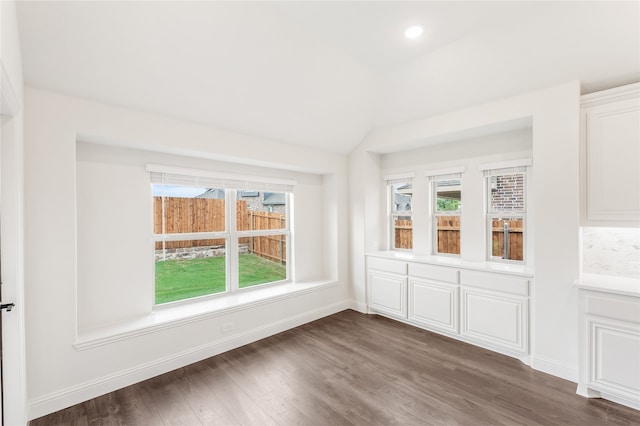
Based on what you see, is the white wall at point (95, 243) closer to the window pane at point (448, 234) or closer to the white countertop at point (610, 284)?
the window pane at point (448, 234)

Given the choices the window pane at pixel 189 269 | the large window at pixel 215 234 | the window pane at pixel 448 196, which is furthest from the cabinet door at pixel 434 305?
the window pane at pixel 189 269

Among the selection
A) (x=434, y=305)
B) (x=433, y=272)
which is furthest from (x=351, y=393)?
(x=433, y=272)

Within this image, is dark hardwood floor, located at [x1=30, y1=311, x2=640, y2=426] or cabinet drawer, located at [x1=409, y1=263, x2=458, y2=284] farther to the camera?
cabinet drawer, located at [x1=409, y1=263, x2=458, y2=284]

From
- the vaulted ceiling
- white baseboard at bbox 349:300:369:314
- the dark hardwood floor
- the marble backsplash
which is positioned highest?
the vaulted ceiling

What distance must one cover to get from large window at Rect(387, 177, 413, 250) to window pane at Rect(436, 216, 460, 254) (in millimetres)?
426

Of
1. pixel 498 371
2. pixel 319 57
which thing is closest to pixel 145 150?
pixel 319 57

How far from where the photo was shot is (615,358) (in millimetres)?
2234

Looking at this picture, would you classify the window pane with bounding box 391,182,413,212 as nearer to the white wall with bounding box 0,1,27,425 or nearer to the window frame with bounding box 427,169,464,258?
the window frame with bounding box 427,169,464,258

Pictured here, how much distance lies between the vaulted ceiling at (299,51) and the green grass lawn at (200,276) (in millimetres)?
1654

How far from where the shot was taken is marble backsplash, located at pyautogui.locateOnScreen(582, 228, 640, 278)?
262cm

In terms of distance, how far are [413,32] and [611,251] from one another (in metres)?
2.76

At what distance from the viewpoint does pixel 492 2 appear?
7.31ft

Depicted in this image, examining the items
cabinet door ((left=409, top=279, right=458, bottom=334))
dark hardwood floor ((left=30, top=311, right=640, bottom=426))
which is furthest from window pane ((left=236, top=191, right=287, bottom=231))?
cabinet door ((left=409, top=279, right=458, bottom=334))

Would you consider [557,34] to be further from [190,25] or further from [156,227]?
[156,227]
